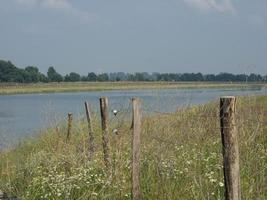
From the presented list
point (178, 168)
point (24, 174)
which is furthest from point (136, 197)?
point (24, 174)

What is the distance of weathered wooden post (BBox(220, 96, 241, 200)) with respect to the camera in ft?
17.4

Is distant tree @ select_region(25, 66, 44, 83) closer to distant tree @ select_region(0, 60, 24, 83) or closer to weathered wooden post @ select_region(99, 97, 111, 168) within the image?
distant tree @ select_region(0, 60, 24, 83)

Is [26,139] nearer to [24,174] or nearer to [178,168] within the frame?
[24,174]

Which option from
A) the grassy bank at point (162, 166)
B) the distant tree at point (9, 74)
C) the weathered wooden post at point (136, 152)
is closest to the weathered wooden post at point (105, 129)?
the grassy bank at point (162, 166)

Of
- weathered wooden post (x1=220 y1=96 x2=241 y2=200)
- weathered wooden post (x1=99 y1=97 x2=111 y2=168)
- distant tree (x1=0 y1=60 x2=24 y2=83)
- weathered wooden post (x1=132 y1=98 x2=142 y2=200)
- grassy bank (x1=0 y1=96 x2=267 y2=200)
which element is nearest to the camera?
weathered wooden post (x1=220 y1=96 x2=241 y2=200)

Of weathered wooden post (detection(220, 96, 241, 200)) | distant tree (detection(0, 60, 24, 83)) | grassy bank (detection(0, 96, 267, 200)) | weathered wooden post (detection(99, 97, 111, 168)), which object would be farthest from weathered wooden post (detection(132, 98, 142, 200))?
distant tree (detection(0, 60, 24, 83))

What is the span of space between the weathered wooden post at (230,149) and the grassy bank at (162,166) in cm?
70

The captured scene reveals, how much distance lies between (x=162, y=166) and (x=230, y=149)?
2.22 m

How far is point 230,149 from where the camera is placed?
17.7 feet

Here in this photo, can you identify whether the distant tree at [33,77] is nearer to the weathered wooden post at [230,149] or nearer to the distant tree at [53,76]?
the distant tree at [53,76]

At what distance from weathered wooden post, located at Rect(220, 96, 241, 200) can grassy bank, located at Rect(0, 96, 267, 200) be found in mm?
697

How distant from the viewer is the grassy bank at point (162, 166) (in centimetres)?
704

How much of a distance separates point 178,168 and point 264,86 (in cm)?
314

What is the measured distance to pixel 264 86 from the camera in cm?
972
